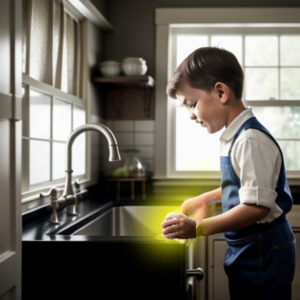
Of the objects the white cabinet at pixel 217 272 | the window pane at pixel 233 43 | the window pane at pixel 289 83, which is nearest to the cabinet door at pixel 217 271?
the white cabinet at pixel 217 272

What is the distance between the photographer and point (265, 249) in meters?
1.44

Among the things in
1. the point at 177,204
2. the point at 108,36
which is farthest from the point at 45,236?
the point at 108,36

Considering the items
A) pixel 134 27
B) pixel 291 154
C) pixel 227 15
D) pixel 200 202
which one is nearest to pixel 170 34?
pixel 134 27

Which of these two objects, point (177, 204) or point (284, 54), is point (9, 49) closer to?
point (177, 204)

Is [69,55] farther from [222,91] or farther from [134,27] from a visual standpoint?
[222,91]

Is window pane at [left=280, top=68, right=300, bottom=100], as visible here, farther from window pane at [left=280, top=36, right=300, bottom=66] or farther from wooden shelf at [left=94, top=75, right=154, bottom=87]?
wooden shelf at [left=94, top=75, right=154, bottom=87]

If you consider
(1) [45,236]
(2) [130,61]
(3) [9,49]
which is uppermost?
(2) [130,61]

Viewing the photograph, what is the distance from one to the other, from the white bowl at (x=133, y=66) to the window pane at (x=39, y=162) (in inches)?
39.7

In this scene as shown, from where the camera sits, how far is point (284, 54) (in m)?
3.58

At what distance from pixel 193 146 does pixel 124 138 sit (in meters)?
0.49

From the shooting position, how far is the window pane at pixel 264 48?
11.8ft

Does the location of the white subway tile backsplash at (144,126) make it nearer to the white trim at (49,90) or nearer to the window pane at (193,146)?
the window pane at (193,146)

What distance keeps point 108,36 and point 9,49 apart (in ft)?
7.76

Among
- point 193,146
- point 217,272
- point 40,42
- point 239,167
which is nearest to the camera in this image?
point 239,167
